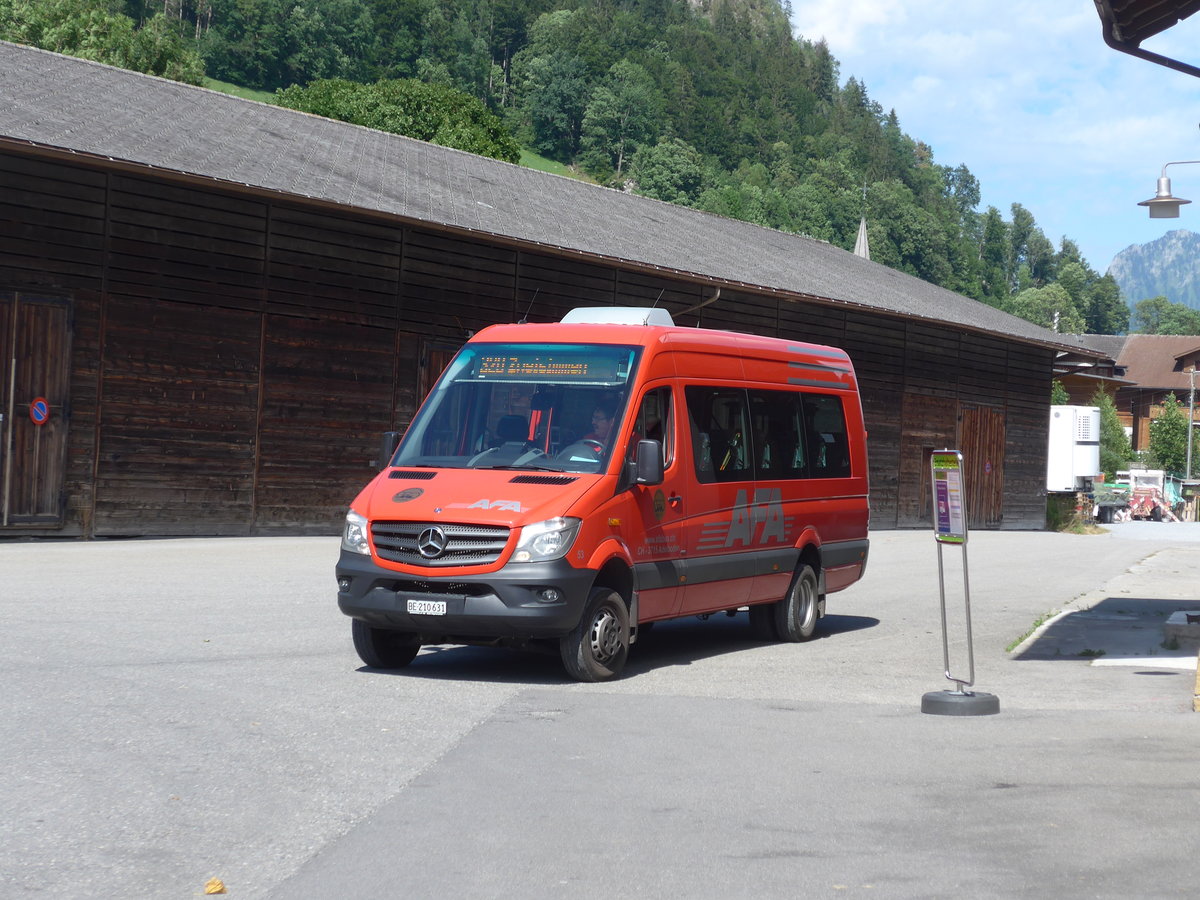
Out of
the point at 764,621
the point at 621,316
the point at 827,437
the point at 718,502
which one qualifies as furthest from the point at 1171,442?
the point at 718,502

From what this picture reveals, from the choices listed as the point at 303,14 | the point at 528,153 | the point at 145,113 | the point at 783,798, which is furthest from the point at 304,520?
the point at 528,153

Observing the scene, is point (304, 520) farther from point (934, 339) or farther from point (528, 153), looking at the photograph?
point (528, 153)

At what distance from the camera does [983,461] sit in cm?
4112

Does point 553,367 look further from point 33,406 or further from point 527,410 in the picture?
point 33,406

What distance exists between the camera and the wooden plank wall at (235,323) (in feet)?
67.4

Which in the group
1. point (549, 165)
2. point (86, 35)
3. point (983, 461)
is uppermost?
point (549, 165)

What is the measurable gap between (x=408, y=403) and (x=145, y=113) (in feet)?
20.4

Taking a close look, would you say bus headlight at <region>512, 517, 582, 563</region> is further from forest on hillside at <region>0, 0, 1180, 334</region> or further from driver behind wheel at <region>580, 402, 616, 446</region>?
forest on hillside at <region>0, 0, 1180, 334</region>

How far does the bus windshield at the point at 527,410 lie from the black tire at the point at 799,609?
328 centimetres

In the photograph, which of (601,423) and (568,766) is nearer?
(568,766)

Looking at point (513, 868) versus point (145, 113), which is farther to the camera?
point (145, 113)

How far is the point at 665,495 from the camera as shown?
10.9 meters

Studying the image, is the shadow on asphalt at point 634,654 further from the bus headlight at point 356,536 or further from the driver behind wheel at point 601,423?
the driver behind wheel at point 601,423

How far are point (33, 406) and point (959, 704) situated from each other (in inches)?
583
